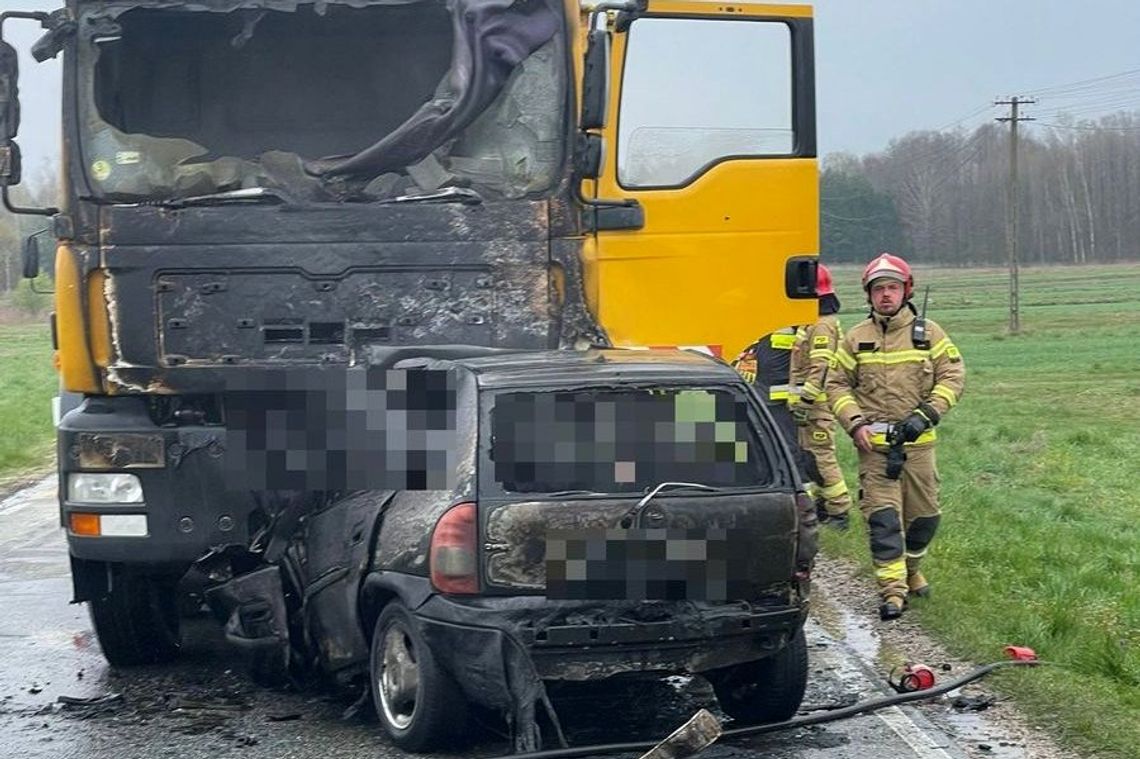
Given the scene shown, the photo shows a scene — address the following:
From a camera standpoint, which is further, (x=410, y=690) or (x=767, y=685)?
(x=767, y=685)

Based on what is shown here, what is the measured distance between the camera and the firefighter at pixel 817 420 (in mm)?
11336

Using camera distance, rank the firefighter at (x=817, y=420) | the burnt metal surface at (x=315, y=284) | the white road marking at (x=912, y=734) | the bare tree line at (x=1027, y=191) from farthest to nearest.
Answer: the bare tree line at (x=1027, y=191) < the firefighter at (x=817, y=420) < the burnt metal surface at (x=315, y=284) < the white road marking at (x=912, y=734)

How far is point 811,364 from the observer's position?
37.5ft

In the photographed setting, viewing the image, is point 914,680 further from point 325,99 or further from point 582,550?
point 325,99

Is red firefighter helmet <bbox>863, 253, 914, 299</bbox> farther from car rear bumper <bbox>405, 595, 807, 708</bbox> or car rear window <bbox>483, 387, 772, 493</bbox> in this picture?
car rear bumper <bbox>405, 595, 807, 708</bbox>

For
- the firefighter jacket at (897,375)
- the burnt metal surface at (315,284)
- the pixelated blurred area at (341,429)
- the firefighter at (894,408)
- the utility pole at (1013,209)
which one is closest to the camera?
the pixelated blurred area at (341,429)

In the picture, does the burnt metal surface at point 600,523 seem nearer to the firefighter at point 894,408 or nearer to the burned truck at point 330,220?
the burned truck at point 330,220

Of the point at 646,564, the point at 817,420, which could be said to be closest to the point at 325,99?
the point at 646,564


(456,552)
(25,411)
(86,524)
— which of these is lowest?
(25,411)

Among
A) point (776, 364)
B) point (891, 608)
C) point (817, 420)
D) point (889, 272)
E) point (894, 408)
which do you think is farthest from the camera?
point (817, 420)

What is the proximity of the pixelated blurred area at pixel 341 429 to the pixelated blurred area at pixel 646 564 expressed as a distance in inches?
19.5

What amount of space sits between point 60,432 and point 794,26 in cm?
406

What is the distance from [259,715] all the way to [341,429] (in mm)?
1182

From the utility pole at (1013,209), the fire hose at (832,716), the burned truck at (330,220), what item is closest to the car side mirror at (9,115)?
the burned truck at (330,220)
